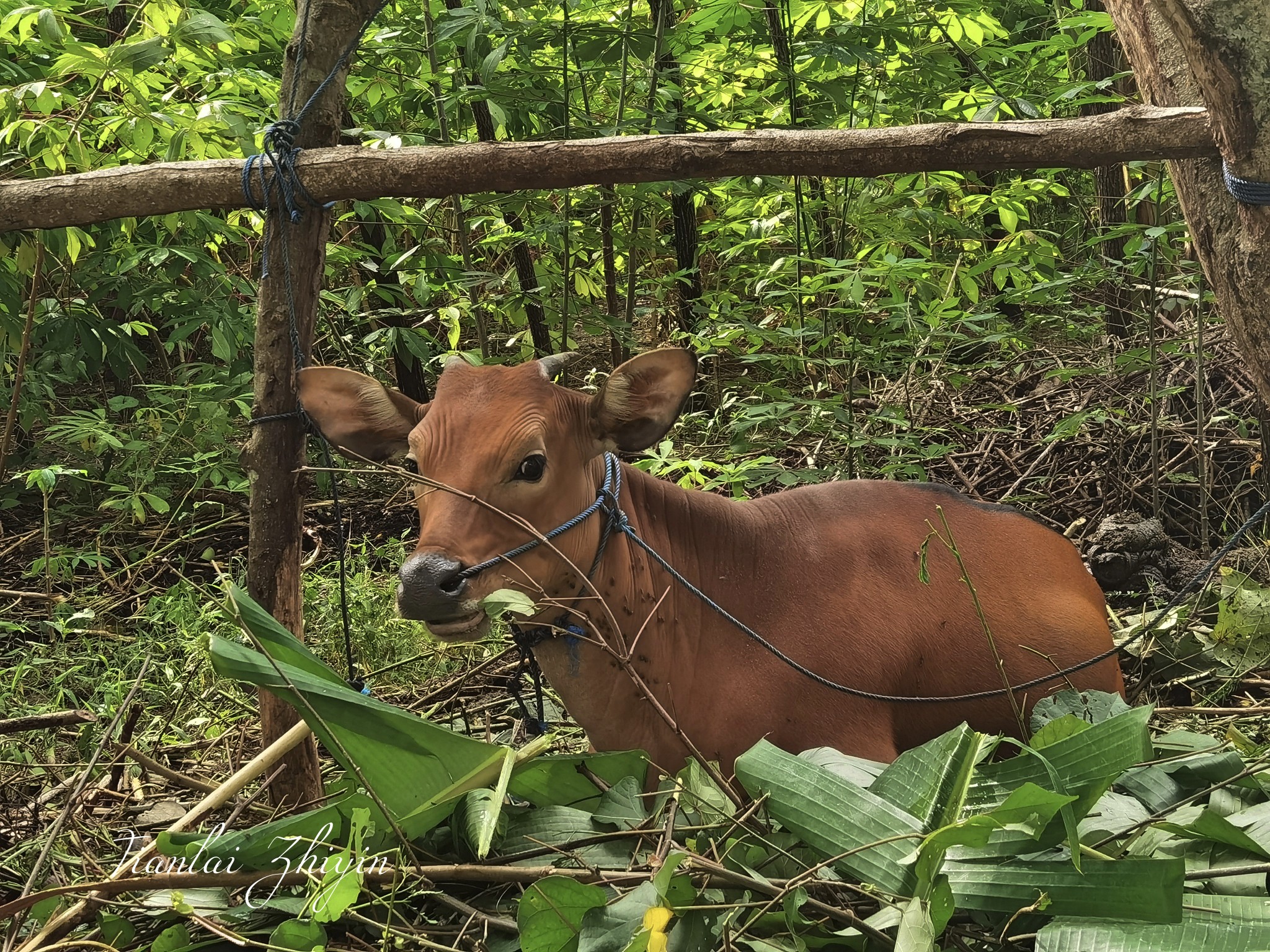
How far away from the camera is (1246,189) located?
2369 millimetres

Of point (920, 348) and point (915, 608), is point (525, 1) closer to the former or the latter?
point (920, 348)

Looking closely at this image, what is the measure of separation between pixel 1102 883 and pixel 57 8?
16.0 feet

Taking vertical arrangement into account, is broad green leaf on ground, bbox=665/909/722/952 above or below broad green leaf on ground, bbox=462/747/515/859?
below

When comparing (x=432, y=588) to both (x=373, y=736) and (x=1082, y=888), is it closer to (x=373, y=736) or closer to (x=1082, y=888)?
(x=373, y=736)

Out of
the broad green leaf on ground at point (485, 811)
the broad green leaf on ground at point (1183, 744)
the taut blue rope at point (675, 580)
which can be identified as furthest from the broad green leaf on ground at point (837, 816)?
the broad green leaf on ground at point (1183, 744)

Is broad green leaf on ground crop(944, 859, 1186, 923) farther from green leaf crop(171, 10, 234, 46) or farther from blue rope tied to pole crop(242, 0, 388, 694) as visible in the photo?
green leaf crop(171, 10, 234, 46)

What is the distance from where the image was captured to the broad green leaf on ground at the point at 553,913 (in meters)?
1.75

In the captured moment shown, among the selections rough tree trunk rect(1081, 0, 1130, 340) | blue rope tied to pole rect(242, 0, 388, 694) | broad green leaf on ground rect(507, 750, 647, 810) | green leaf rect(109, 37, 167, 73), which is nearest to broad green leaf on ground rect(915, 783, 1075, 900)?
broad green leaf on ground rect(507, 750, 647, 810)

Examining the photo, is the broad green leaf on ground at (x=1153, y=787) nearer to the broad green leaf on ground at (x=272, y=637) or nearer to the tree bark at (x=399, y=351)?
the broad green leaf on ground at (x=272, y=637)

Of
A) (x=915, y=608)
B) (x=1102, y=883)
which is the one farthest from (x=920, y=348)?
(x=1102, y=883)

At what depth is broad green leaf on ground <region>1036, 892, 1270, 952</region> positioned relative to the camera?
159cm

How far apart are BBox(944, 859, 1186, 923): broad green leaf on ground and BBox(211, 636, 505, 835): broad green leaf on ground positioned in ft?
3.08

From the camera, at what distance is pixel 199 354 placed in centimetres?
873

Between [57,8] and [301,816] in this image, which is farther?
[57,8]
